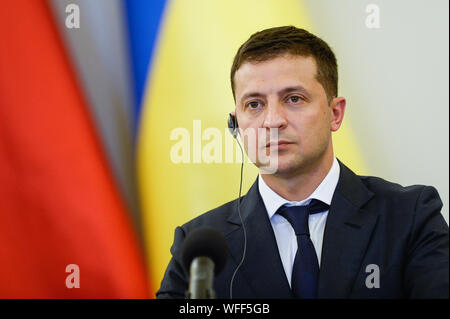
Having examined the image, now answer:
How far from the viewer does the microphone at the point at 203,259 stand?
3.39 feet

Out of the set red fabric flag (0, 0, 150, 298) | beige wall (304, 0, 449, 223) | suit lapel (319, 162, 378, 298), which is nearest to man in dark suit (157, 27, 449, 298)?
suit lapel (319, 162, 378, 298)

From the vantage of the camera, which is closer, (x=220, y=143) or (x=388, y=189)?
(x=388, y=189)

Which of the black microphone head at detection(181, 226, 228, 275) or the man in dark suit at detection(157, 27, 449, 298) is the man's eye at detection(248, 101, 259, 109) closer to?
the man in dark suit at detection(157, 27, 449, 298)

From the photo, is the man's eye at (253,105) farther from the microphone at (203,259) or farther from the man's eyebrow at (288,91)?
the microphone at (203,259)

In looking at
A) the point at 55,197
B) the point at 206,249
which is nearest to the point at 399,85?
the point at 206,249

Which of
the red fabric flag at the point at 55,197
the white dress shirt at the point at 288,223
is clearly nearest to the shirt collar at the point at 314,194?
the white dress shirt at the point at 288,223

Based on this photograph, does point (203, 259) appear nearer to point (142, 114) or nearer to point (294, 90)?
point (294, 90)

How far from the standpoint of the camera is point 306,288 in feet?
5.02

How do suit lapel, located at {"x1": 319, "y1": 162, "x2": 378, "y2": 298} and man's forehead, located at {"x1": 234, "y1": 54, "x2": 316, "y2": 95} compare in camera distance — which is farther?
man's forehead, located at {"x1": 234, "y1": 54, "x2": 316, "y2": 95}

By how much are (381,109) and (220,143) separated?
0.71 metres

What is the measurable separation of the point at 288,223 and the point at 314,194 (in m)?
0.13

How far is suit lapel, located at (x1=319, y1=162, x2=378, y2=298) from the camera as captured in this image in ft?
4.91
